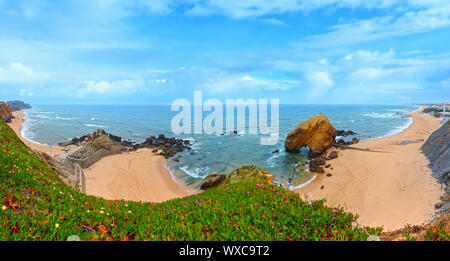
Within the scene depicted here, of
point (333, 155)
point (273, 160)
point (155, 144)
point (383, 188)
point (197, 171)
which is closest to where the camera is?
point (383, 188)

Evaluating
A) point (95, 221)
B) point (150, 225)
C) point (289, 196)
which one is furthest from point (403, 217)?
point (95, 221)

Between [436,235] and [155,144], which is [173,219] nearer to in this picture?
[436,235]

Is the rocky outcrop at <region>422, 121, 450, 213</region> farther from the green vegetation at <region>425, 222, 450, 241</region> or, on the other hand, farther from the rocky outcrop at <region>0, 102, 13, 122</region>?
the rocky outcrop at <region>0, 102, 13, 122</region>

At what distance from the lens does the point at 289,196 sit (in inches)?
239

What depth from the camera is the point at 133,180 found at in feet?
80.4

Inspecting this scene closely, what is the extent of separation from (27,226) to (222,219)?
12.6ft

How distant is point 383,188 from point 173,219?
71.2 feet

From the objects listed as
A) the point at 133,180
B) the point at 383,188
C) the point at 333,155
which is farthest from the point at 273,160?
the point at 133,180

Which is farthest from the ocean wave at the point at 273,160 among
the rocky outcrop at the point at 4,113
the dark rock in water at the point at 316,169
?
the rocky outcrop at the point at 4,113

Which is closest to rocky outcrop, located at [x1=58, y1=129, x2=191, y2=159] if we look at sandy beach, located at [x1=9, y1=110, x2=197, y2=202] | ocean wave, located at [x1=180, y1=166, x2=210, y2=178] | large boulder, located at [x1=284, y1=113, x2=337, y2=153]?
sandy beach, located at [x1=9, y1=110, x2=197, y2=202]

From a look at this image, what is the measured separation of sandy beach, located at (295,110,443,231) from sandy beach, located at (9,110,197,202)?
14.5 m

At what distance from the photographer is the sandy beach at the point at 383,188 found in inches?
564

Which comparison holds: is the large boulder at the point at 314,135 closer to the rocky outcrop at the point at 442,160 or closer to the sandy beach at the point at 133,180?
the rocky outcrop at the point at 442,160

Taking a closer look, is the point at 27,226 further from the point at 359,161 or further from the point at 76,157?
the point at 359,161
